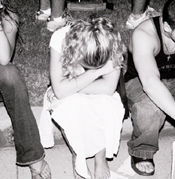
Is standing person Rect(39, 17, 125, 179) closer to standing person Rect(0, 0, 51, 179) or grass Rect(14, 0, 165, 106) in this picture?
standing person Rect(0, 0, 51, 179)

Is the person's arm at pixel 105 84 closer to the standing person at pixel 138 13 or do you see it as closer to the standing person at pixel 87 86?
the standing person at pixel 87 86

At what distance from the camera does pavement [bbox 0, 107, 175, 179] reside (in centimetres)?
273

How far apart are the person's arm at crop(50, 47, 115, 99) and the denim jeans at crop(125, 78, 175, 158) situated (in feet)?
1.24

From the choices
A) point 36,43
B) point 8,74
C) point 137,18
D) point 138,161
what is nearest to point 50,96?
point 8,74

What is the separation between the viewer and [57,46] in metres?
2.43

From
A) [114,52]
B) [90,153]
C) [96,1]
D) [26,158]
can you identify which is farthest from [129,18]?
[26,158]

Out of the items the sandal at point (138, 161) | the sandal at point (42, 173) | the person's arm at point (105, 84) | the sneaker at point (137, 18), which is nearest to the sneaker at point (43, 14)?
the sneaker at point (137, 18)

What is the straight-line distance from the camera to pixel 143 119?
257 cm

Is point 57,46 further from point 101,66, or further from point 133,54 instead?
point 133,54

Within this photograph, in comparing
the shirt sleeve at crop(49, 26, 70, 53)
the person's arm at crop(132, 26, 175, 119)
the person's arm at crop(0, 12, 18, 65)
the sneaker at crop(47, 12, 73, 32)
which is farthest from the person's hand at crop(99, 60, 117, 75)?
the sneaker at crop(47, 12, 73, 32)

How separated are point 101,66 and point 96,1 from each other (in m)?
1.66

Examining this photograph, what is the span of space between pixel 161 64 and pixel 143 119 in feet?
1.47

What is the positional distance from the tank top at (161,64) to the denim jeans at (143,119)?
47 mm

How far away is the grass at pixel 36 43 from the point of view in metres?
3.34
